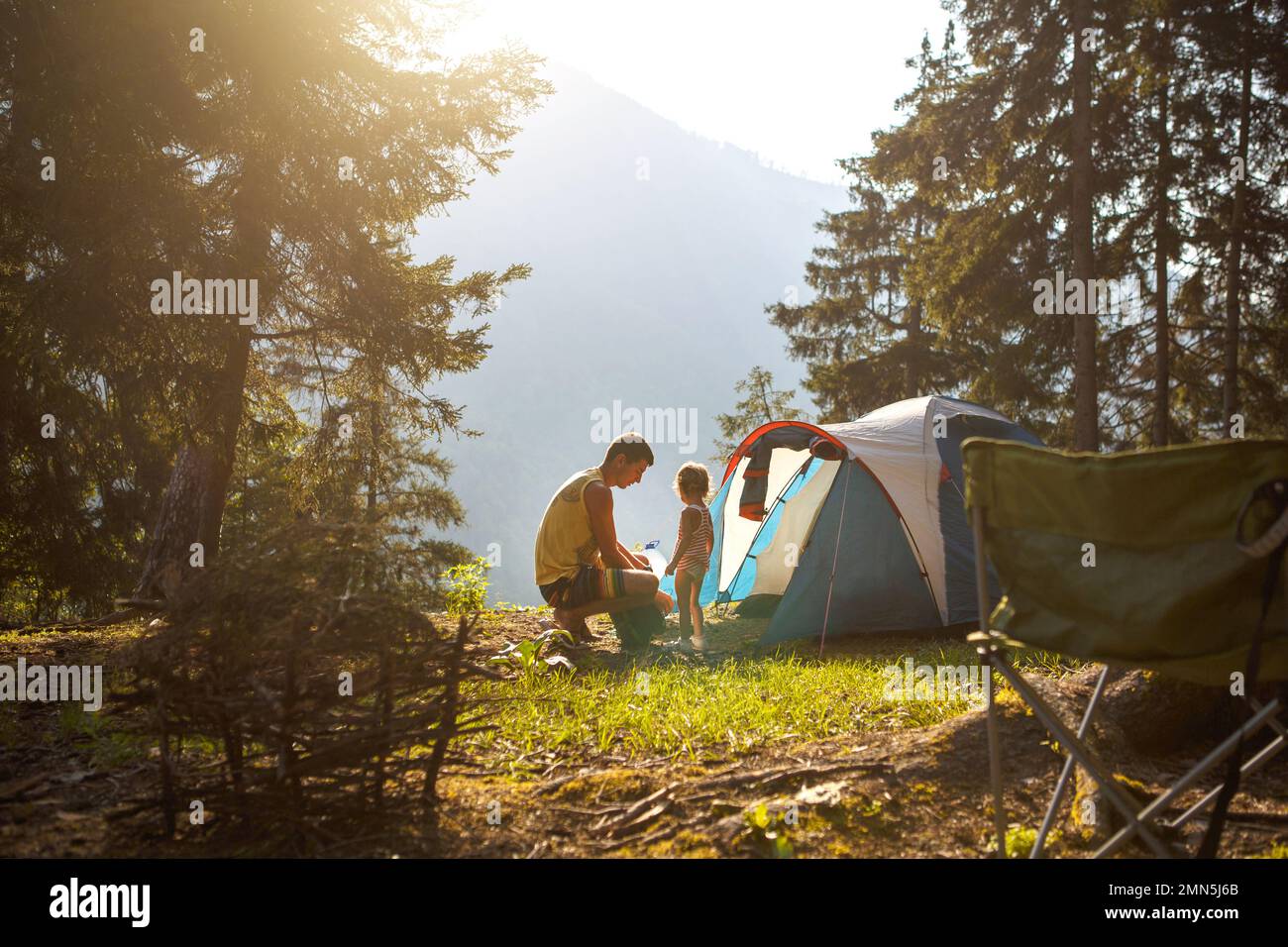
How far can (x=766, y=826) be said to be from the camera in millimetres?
2312

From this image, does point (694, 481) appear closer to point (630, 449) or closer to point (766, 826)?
point (630, 449)

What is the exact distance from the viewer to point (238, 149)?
6160 mm

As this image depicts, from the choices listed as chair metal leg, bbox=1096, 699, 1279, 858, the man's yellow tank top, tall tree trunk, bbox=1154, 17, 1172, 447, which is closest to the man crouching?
the man's yellow tank top

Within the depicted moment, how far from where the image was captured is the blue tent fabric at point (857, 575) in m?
6.31

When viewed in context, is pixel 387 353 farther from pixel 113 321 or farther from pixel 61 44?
pixel 61 44

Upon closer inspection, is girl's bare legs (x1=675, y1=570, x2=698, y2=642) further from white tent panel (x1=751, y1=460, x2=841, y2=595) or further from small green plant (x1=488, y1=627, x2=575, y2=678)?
small green plant (x1=488, y1=627, x2=575, y2=678)

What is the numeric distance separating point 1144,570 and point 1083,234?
9.36m

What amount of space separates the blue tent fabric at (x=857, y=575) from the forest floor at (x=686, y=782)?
2.10 metres

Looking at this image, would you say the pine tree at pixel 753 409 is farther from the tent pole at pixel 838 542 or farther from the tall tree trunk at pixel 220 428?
the tall tree trunk at pixel 220 428

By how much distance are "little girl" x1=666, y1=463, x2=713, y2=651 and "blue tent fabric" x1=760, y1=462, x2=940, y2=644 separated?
Result: 27.3 inches

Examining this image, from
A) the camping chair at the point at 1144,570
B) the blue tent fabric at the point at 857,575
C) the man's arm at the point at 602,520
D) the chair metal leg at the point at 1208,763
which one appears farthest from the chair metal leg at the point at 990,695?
the blue tent fabric at the point at 857,575

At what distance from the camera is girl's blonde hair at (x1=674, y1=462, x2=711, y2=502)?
6.41 metres

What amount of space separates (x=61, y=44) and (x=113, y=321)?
197 centimetres
